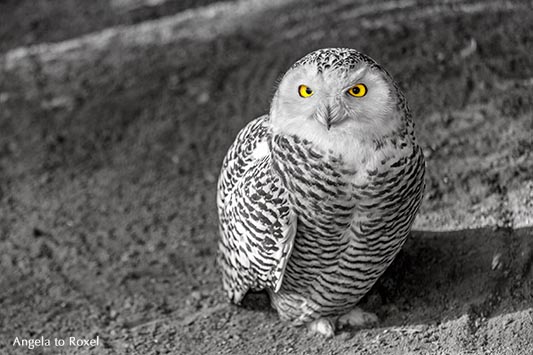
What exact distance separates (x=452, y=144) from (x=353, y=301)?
5.95 feet

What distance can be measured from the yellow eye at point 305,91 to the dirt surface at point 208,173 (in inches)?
60.8

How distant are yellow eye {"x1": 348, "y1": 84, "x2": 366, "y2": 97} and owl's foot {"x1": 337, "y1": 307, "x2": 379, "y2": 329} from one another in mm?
1545

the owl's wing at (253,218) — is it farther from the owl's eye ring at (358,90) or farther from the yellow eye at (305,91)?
the owl's eye ring at (358,90)

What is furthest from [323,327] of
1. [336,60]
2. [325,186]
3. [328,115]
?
[336,60]

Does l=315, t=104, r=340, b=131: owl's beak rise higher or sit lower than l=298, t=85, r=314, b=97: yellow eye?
lower

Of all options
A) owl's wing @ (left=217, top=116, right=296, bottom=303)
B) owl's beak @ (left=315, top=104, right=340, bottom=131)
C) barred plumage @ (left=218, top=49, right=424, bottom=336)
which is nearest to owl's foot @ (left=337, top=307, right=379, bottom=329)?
barred plumage @ (left=218, top=49, right=424, bottom=336)

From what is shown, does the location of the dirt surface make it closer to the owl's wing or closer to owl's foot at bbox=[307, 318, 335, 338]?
owl's foot at bbox=[307, 318, 335, 338]

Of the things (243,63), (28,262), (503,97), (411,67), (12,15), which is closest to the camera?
(28,262)

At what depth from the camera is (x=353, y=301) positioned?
4191 millimetres

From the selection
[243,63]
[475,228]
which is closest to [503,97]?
[475,228]

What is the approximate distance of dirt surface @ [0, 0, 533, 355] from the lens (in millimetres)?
4379

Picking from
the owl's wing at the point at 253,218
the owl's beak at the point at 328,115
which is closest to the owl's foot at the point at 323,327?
the owl's wing at the point at 253,218

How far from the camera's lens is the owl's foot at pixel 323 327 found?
4297mm

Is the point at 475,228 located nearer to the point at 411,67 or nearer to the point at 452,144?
the point at 452,144
